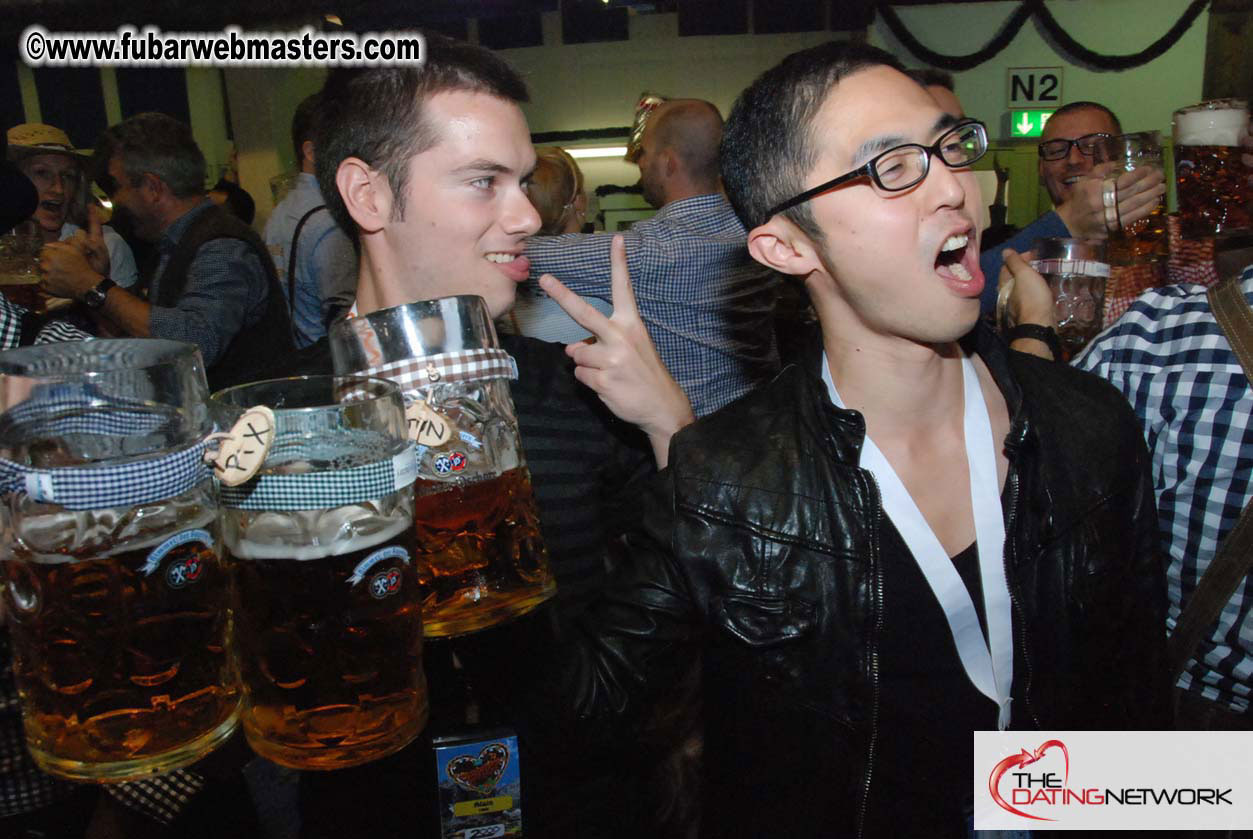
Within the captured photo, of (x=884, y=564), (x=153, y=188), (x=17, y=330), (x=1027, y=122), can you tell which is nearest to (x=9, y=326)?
(x=17, y=330)

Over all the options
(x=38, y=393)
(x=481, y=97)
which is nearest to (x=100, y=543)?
(x=38, y=393)

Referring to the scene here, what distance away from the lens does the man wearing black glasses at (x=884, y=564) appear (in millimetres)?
1412

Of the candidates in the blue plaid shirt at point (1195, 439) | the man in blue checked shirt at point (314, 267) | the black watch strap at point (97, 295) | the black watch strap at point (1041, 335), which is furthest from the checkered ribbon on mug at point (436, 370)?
the black watch strap at point (97, 295)

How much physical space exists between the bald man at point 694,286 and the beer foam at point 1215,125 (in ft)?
4.17

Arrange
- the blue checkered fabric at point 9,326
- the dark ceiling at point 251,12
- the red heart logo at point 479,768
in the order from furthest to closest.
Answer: the dark ceiling at point 251,12
the blue checkered fabric at point 9,326
the red heart logo at point 479,768

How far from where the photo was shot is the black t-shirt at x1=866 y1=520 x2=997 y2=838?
142 cm

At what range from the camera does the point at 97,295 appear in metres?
2.91

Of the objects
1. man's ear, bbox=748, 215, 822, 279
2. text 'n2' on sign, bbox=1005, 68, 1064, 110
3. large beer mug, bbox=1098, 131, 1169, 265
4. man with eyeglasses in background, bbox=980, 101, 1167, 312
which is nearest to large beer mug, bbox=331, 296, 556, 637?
man's ear, bbox=748, 215, 822, 279

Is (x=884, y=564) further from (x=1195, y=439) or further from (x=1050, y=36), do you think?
(x=1050, y=36)

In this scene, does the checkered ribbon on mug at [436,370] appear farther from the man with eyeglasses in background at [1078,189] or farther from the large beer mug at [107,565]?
the man with eyeglasses in background at [1078,189]

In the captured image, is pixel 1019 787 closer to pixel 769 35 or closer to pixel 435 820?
pixel 435 820

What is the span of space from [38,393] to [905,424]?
1309mm

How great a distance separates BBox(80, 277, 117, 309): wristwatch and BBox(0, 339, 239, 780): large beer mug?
2.54 m

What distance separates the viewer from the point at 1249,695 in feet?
4.99
